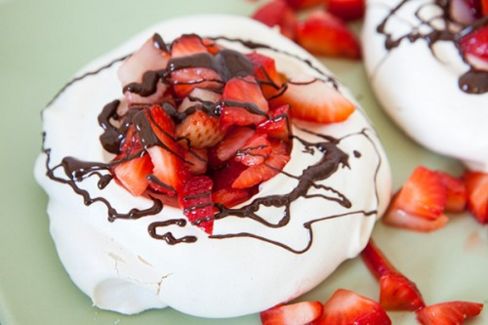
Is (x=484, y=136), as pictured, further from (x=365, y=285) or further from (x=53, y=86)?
(x=53, y=86)

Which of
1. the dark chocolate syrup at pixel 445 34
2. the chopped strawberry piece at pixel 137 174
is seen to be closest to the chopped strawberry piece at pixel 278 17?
the dark chocolate syrup at pixel 445 34

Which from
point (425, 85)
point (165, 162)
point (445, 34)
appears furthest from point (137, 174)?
point (445, 34)

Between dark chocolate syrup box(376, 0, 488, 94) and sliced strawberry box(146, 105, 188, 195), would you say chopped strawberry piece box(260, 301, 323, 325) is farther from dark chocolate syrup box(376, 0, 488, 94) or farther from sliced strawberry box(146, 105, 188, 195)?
dark chocolate syrup box(376, 0, 488, 94)

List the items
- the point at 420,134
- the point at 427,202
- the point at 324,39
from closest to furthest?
the point at 427,202, the point at 420,134, the point at 324,39

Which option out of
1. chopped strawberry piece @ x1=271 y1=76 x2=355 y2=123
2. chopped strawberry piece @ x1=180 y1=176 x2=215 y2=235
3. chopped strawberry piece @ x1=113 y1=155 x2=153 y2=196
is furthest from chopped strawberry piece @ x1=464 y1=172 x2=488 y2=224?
chopped strawberry piece @ x1=113 y1=155 x2=153 y2=196

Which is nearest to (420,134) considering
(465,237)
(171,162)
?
(465,237)

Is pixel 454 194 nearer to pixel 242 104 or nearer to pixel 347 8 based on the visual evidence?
pixel 242 104

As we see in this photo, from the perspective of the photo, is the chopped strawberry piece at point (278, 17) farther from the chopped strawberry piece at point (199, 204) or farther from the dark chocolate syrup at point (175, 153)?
the chopped strawberry piece at point (199, 204)
